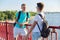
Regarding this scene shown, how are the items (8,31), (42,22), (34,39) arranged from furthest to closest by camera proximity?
(8,31), (34,39), (42,22)

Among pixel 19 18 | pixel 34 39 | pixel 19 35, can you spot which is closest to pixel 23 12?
pixel 19 18

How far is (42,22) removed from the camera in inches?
178

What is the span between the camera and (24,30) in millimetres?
6012

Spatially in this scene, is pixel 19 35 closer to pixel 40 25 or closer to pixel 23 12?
pixel 23 12

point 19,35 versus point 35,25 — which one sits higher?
point 35,25

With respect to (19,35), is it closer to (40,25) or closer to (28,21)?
(28,21)

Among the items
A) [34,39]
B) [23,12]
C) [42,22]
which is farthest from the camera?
[23,12]

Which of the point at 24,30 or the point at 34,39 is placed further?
the point at 24,30

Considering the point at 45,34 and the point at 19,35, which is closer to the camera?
the point at 45,34

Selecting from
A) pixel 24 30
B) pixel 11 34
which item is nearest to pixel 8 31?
pixel 11 34

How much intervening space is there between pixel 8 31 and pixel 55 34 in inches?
83.0

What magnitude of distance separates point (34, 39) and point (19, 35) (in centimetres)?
144

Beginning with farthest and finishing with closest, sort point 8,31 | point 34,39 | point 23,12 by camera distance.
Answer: point 8,31
point 23,12
point 34,39

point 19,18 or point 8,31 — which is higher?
point 19,18
